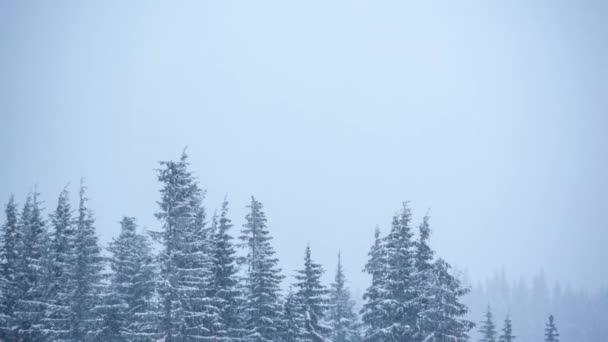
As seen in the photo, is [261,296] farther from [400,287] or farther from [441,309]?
[441,309]

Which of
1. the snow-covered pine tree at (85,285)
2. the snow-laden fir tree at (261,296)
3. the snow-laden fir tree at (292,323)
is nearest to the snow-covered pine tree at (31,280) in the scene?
the snow-covered pine tree at (85,285)

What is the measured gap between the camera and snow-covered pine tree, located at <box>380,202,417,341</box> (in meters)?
31.5

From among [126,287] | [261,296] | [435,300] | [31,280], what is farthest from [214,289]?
[435,300]

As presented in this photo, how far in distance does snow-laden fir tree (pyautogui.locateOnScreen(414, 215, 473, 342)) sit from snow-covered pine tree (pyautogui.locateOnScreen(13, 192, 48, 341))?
73.3 ft

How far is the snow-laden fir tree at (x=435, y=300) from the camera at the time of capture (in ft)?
102

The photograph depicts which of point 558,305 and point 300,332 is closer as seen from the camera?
point 300,332

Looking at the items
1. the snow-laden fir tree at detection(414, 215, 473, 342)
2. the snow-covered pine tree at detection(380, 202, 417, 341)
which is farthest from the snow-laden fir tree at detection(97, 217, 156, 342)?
the snow-laden fir tree at detection(414, 215, 473, 342)

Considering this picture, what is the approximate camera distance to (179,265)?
2775cm

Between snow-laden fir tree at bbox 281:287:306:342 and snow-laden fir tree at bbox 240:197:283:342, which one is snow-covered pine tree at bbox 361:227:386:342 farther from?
snow-laden fir tree at bbox 240:197:283:342

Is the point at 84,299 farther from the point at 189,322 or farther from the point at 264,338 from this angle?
the point at 264,338

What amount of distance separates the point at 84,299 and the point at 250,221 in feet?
37.0

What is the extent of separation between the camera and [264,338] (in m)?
31.1

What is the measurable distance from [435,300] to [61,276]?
22841 millimetres

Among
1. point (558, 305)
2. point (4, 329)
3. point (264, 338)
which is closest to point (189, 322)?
point (264, 338)
